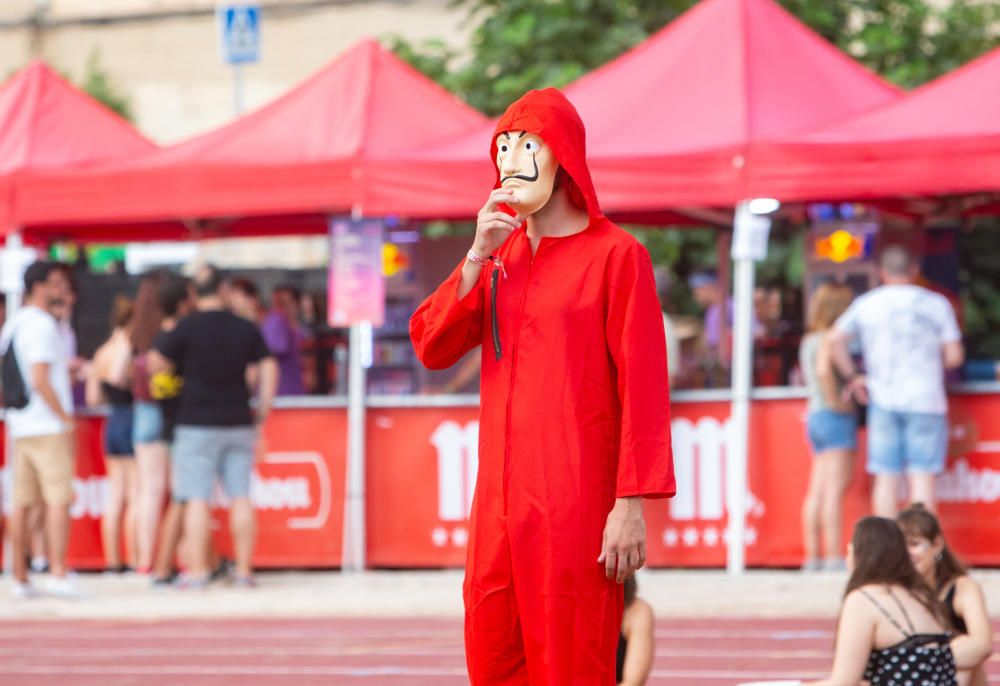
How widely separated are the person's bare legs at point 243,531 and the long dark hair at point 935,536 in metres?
5.65

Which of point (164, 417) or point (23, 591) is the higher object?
point (164, 417)

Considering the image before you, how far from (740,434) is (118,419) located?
410cm

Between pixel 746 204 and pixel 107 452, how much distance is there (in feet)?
14.8

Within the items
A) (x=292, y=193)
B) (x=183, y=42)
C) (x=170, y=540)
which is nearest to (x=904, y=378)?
(x=292, y=193)

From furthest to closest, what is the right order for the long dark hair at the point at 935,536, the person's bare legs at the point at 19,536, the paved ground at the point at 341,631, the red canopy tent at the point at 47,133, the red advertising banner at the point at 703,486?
the red canopy tent at the point at 47,133 → the red advertising banner at the point at 703,486 → the person's bare legs at the point at 19,536 → the paved ground at the point at 341,631 → the long dark hair at the point at 935,536

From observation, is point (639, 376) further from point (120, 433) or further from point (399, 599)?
point (120, 433)

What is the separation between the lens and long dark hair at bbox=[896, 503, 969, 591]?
6.94 m

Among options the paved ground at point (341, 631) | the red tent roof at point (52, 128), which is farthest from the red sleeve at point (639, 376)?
the red tent roof at point (52, 128)

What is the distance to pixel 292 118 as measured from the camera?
13320 millimetres

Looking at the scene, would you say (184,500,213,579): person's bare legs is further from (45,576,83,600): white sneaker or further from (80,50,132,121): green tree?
(80,50,132,121): green tree

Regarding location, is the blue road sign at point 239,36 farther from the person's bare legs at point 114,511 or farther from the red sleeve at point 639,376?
the red sleeve at point 639,376

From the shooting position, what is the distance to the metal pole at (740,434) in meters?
12.1

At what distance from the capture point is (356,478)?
42.2 ft

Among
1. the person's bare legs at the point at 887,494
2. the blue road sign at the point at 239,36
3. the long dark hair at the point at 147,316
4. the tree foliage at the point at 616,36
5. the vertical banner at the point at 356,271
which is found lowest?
the person's bare legs at the point at 887,494
